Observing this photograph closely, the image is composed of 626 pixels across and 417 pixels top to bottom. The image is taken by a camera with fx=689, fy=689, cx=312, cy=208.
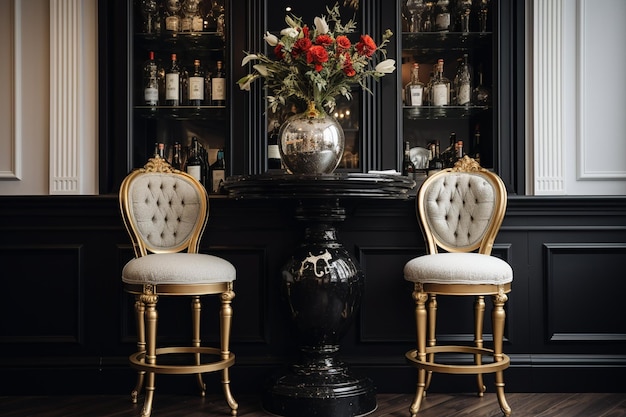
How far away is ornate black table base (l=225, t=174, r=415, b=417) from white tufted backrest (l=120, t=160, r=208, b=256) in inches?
16.9

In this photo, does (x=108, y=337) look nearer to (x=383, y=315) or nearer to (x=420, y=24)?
(x=383, y=315)

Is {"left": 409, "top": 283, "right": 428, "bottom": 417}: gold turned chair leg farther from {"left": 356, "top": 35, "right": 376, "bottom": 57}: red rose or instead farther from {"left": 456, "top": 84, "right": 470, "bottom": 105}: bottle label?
{"left": 456, "top": 84, "right": 470, "bottom": 105}: bottle label

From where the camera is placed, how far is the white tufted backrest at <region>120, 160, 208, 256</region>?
120 inches

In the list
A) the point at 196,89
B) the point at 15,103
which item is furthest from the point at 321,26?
the point at 15,103

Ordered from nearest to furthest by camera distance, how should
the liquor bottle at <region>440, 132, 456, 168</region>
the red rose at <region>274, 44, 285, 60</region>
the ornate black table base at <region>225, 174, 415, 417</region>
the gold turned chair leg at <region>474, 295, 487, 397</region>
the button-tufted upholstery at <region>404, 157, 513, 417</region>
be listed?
1. the ornate black table base at <region>225, 174, 415, 417</region>
2. the button-tufted upholstery at <region>404, 157, 513, 417</region>
3. the red rose at <region>274, 44, 285, 60</region>
4. the gold turned chair leg at <region>474, 295, 487, 397</region>
5. the liquor bottle at <region>440, 132, 456, 168</region>

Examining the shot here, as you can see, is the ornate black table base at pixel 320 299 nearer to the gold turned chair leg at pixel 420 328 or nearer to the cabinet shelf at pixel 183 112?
the gold turned chair leg at pixel 420 328

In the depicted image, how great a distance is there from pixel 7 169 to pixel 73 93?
49 cm

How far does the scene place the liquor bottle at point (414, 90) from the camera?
3488 millimetres

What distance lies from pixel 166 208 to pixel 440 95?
150cm

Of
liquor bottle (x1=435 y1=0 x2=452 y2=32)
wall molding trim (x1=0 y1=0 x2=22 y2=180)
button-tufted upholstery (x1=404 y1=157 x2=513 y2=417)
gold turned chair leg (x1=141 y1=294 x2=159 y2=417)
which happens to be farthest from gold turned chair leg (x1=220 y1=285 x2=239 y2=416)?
liquor bottle (x1=435 y1=0 x2=452 y2=32)

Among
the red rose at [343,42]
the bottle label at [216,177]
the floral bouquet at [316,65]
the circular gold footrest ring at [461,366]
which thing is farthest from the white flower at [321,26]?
the circular gold footrest ring at [461,366]

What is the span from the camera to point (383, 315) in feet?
10.5

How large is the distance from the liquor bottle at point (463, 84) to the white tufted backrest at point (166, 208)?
55.3 inches

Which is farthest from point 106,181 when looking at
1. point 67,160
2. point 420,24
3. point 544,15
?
point 544,15
